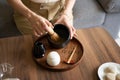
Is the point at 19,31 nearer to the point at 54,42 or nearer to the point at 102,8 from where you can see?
the point at 54,42

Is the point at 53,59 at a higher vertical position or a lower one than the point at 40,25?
lower

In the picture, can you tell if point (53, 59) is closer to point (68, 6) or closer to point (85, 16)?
point (68, 6)

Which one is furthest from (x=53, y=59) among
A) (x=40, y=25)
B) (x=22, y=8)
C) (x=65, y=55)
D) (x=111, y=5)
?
(x=111, y=5)

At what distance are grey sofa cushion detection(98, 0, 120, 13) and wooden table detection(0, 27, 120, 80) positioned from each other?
468 millimetres

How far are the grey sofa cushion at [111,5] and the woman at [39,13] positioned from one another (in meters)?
0.40

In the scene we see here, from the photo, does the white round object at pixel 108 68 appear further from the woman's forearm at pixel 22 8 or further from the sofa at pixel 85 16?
the sofa at pixel 85 16

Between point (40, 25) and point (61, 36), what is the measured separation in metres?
0.12

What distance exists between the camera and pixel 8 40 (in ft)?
3.69

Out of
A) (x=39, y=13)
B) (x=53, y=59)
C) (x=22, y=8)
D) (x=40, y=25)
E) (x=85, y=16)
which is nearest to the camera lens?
(x=53, y=59)

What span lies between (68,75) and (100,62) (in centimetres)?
18

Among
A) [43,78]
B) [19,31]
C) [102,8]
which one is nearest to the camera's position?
[43,78]

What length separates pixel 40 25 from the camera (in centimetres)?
109

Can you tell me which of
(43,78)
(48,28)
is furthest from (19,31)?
(43,78)

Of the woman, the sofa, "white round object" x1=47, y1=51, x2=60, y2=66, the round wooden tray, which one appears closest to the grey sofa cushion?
the sofa
